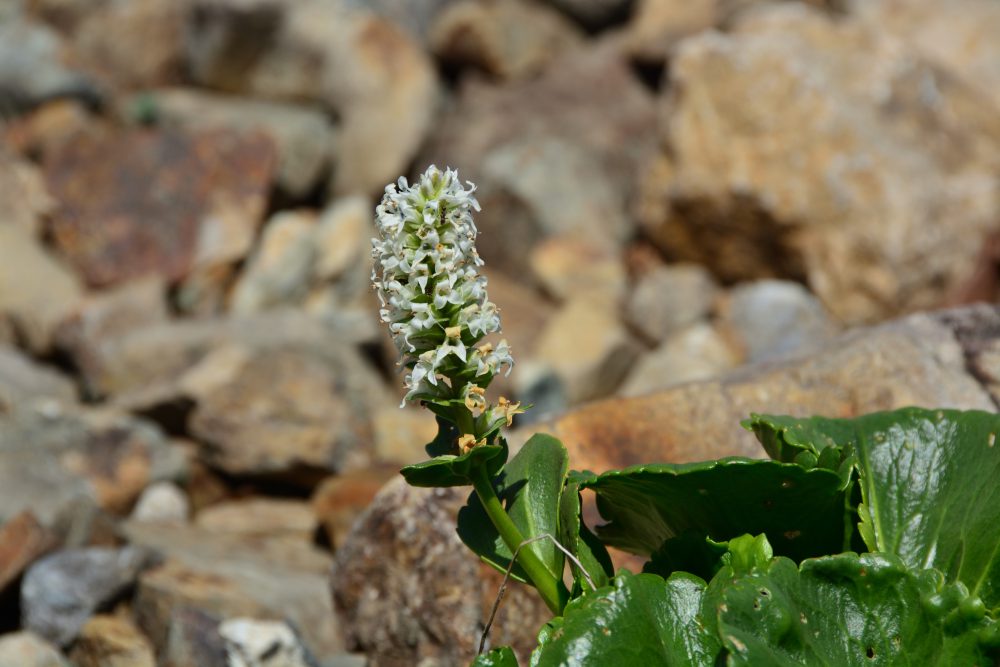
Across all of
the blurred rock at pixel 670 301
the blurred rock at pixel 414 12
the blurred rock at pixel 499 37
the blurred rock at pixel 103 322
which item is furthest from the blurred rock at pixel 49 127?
the blurred rock at pixel 670 301

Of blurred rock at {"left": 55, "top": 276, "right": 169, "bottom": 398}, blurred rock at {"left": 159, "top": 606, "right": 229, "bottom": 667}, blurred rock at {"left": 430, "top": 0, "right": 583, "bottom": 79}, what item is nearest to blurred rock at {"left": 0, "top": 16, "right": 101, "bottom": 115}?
blurred rock at {"left": 55, "top": 276, "right": 169, "bottom": 398}

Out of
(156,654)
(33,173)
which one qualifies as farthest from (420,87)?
(156,654)

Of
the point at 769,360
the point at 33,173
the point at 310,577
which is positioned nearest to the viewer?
the point at 769,360

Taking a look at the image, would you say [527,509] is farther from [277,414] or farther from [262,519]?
[277,414]

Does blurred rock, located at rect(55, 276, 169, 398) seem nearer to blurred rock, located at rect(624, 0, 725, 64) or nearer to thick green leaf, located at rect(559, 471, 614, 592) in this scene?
blurred rock, located at rect(624, 0, 725, 64)

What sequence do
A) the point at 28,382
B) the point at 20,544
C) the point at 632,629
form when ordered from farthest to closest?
1. the point at 28,382
2. the point at 20,544
3. the point at 632,629

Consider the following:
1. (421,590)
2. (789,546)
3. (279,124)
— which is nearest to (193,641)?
(421,590)

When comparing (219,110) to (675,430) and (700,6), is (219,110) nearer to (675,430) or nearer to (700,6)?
(700,6)

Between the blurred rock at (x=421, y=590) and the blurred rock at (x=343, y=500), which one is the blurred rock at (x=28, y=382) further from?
→ the blurred rock at (x=421, y=590)
